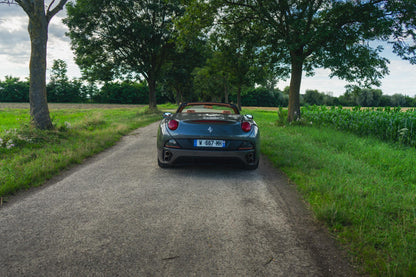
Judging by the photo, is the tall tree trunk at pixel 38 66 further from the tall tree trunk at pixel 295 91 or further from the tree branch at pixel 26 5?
the tall tree trunk at pixel 295 91

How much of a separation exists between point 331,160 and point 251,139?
6.72 ft

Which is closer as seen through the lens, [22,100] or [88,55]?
[88,55]

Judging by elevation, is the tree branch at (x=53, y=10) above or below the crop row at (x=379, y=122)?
above

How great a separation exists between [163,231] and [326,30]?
35.0 feet

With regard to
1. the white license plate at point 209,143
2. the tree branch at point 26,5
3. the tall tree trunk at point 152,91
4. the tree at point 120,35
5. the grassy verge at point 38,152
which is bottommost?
the grassy verge at point 38,152

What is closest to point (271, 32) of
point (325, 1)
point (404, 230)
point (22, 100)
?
point (325, 1)

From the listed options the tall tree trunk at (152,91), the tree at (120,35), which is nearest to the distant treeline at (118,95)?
the tall tree trunk at (152,91)

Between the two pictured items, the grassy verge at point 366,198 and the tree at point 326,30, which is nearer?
the grassy verge at point 366,198

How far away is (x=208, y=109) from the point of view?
18.5 feet

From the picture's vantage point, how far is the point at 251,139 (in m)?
4.33

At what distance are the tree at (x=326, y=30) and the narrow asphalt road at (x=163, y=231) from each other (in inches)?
358

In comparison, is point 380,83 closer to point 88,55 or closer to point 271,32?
point 271,32

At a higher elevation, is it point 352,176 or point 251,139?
point 251,139

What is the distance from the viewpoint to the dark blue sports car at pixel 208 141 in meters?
4.21
